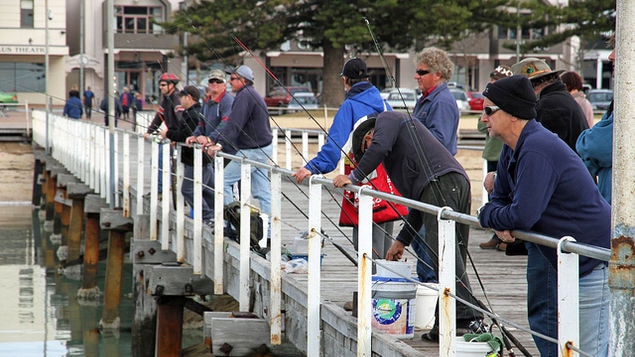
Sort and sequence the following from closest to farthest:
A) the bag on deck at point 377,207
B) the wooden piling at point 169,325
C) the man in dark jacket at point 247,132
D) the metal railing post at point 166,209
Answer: the bag on deck at point 377,207 < the man in dark jacket at point 247,132 < the wooden piling at point 169,325 < the metal railing post at point 166,209

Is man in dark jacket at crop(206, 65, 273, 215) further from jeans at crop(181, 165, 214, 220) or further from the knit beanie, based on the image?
the knit beanie

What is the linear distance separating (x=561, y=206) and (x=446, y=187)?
1674 millimetres

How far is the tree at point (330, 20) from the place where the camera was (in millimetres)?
30672

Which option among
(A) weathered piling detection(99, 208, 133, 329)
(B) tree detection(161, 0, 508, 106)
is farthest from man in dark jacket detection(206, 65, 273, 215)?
(B) tree detection(161, 0, 508, 106)

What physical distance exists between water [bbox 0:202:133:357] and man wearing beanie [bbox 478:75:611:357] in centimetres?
1070

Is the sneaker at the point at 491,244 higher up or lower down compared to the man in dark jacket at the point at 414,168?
lower down

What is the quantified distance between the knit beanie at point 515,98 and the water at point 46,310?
35.1ft

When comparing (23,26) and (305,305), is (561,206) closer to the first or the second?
(305,305)

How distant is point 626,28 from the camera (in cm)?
321

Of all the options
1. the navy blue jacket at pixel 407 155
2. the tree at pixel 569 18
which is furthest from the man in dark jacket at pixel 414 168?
the tree at pixel 569 18

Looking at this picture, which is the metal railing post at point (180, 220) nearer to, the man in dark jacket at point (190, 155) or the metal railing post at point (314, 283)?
the man in dark jacket at point (190, 155)

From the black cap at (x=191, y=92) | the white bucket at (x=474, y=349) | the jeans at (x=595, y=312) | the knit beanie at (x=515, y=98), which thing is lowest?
the white bucket at (x=474, y=349)

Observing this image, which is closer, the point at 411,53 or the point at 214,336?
the point at 214,336

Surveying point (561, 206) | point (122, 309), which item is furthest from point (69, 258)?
point (561, 206)
